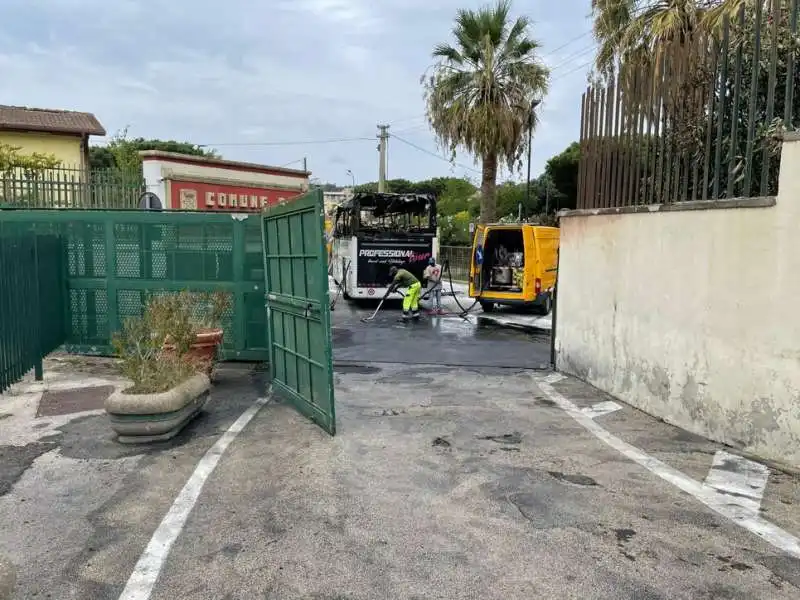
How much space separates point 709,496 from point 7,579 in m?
4.23

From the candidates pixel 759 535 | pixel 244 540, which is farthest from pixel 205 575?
pixel 759 535

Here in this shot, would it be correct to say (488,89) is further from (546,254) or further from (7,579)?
(7,579)

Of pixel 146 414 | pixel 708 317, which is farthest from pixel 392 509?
pixel 708 317

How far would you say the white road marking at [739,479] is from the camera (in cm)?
445

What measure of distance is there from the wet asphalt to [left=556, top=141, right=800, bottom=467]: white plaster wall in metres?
2.54

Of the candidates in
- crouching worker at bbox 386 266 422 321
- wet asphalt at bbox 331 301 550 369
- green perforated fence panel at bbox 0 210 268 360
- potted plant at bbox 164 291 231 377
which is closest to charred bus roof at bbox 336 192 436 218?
crouching worker at bbox 386 266 422 321

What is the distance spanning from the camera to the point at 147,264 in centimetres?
923

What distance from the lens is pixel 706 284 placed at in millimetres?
5883

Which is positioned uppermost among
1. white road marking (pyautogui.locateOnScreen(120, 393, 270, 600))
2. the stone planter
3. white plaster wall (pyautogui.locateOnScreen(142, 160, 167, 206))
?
white plaster wall (pyautogui.locateOnScreen(142, 160, 167, 206))

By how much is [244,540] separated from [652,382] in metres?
4.51

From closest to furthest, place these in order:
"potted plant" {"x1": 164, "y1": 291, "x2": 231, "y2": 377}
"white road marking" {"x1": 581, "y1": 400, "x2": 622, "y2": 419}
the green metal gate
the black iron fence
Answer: the black iron fence
the green metal gate
"white road marking" {"x1": 581, "y1": 400, "x2": 622, "y2": 419}
"potted plant" {"x1": 164, "y1": 291, "x2": 231, "y2": 377}

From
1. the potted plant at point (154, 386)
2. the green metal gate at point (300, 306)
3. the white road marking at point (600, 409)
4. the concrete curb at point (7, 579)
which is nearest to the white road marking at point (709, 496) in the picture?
the white road marking at point (600, 409)

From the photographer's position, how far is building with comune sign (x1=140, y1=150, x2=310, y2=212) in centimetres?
1978

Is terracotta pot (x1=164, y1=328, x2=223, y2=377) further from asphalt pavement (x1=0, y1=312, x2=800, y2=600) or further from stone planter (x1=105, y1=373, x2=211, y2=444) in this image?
stone planter (x1=105, y1=373, x2=211, y2=444)
